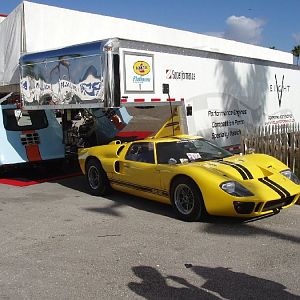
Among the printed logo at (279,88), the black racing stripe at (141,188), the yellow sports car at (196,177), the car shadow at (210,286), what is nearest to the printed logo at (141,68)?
the yellow sports car at (196,177)

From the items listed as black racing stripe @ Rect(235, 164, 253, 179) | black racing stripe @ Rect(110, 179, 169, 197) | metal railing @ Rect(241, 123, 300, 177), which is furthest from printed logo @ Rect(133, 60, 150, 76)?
black racing stripe @ Rect(235, 164, 253, 179)

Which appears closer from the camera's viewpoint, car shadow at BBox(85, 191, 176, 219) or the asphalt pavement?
the asphalt pavement

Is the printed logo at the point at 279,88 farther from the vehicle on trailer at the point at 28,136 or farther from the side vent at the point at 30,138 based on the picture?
the side vent at the point at 30,138

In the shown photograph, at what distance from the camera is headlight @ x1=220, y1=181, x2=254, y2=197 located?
599 cm

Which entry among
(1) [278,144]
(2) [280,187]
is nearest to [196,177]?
(2) [280,187]

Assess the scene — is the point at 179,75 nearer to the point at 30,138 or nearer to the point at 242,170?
the point at 242,170

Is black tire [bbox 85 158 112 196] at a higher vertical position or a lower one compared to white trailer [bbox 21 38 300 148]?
lower

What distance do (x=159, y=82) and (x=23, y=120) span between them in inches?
145

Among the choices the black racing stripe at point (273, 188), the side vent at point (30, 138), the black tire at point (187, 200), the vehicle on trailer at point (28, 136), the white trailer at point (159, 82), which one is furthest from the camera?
the side vent at point (30, 138)

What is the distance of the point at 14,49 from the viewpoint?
37.8 ft

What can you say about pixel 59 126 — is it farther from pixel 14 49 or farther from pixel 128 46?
pixel 128 46

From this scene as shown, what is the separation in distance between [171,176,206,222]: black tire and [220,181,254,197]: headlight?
0.39m

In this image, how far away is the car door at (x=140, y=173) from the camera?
7.14 meters

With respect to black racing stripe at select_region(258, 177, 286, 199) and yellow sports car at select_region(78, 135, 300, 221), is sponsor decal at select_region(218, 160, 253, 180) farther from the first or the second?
black racing stripe at select_region(258, 177, 286, 199)
